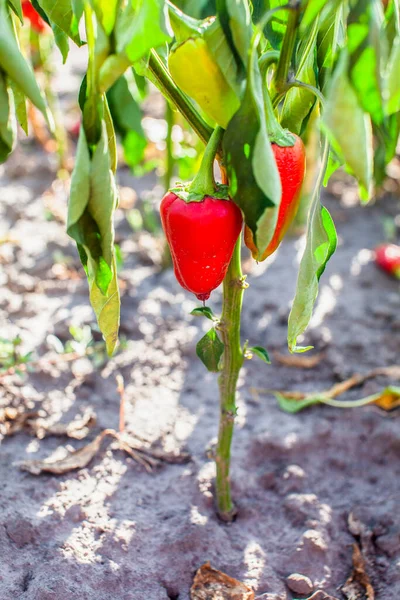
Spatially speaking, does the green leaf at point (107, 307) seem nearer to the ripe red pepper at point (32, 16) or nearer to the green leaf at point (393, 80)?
the green leaf at point (393, 80)

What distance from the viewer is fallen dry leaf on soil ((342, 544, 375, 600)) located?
115 cm

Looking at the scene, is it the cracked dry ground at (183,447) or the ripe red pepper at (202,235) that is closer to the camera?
the ripe red pepper at (202,235)

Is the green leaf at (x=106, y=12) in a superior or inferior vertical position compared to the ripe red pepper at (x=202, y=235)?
superior

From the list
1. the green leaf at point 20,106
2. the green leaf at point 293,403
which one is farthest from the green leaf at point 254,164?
the green leaf at point 293,403

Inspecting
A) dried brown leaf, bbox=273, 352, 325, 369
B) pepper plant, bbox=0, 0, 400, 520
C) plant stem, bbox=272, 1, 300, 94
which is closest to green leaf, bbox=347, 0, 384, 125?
pepper plant, bbox=0, 0, 400, 520

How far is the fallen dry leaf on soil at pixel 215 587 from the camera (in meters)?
1.10

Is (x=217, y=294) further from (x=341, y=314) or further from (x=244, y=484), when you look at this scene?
(x=244, y=484)

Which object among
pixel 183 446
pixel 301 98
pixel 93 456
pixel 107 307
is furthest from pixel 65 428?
A: pixel 301 98

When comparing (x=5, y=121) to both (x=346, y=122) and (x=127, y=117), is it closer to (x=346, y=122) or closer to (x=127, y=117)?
(x=346, y=122)

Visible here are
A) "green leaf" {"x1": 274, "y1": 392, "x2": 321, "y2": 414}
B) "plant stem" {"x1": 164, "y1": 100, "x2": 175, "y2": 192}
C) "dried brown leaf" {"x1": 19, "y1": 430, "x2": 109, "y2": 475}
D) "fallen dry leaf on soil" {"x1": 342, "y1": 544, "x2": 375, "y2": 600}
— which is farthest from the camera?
"plant stem" {"x1": 164, "y1": 100, "x2": 175, "y2": 192}

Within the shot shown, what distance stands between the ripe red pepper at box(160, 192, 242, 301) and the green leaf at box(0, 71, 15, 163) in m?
0.23

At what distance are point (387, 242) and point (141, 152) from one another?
1065 millimetres

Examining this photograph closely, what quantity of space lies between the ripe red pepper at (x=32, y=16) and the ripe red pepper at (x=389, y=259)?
50.5 inches

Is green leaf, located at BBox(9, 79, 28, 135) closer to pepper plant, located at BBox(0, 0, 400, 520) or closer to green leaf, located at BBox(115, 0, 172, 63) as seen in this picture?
pepper plant, located at BBox(0, 0, 400, 520)
